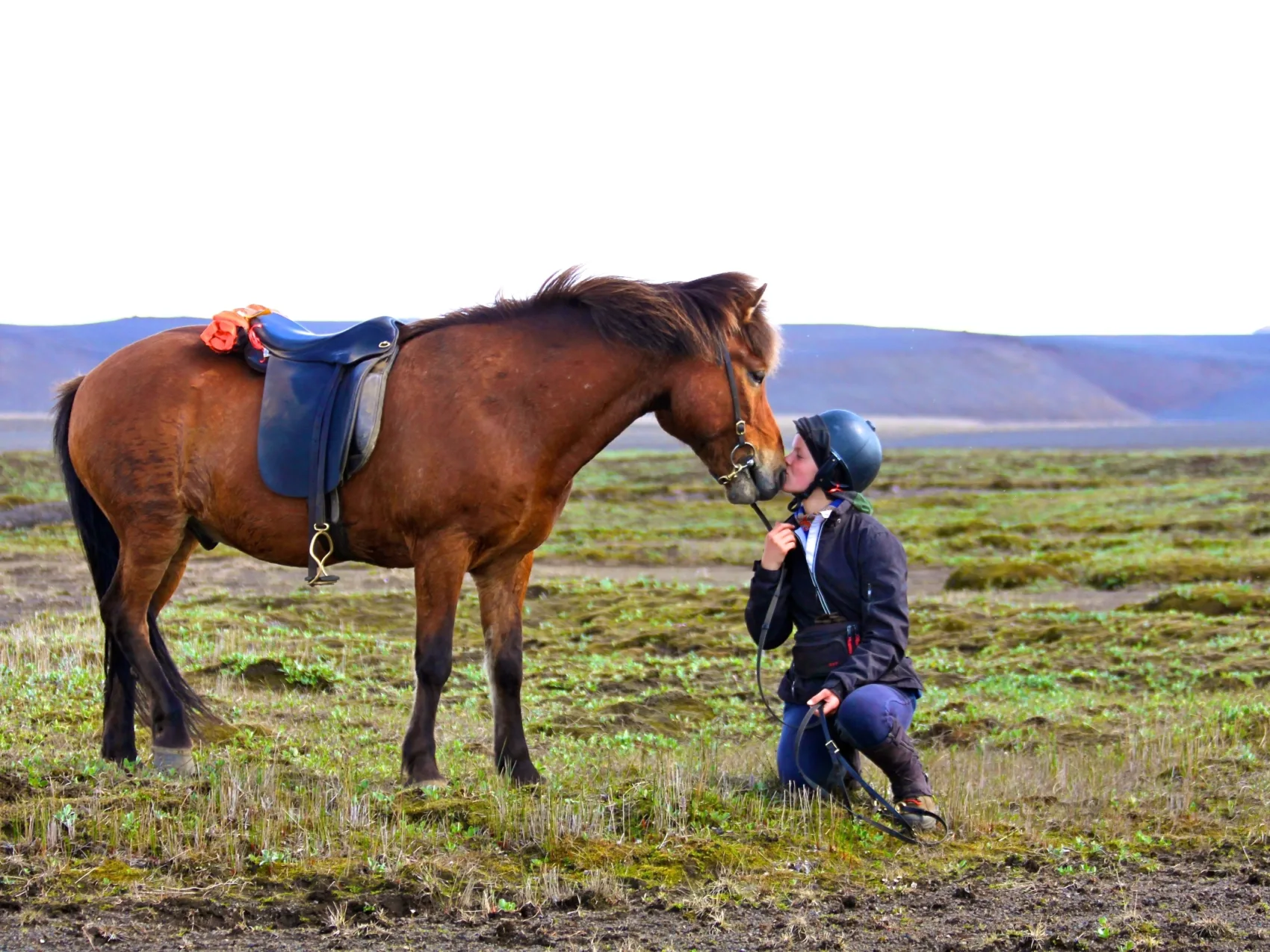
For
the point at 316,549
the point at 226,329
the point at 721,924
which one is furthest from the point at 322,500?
the point at 721,924

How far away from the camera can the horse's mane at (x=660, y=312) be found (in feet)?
20.5

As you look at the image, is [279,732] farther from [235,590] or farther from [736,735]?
[235,590]

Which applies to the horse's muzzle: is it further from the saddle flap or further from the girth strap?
the girth strap

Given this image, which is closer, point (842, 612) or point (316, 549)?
point (842, 612)

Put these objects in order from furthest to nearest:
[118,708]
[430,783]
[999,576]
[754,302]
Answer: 1. [999,576]
2. [118,708]
3. [754,302]
4. [430,783]

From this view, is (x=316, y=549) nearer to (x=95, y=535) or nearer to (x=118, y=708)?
(x=118, y=708)

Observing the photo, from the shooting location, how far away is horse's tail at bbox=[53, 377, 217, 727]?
6.89 meters

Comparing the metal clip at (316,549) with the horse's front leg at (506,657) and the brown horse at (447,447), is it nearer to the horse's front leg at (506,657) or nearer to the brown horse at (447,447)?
the brown horse at (447,447)

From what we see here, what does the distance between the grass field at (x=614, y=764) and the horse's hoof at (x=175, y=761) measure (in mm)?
116

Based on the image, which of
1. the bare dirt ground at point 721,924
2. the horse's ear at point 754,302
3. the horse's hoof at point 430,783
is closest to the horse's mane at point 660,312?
the horse's ear at point 754,302

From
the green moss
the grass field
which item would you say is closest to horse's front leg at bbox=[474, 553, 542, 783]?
the grass field

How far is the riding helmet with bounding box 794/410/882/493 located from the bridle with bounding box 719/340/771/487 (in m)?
0.26

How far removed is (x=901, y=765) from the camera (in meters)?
5.92

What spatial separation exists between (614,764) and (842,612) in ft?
5.95
